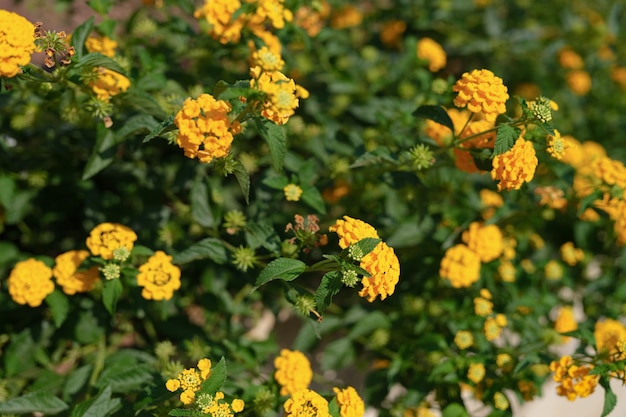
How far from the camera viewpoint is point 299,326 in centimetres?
304

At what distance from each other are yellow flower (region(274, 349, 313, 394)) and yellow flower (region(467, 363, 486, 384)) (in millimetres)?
623

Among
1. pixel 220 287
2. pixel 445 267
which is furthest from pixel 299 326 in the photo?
pixel 445 267

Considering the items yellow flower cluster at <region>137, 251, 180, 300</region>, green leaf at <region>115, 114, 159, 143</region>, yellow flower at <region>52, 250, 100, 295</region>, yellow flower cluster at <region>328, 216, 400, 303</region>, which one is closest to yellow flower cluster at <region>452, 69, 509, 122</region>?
yellow flower cluster at <region>328, 216, 400, 303</region>

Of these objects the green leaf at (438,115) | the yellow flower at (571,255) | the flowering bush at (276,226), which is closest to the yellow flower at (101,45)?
the flowering bush at (276,226)

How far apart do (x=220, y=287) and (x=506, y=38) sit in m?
2.40

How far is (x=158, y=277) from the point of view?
192 cm

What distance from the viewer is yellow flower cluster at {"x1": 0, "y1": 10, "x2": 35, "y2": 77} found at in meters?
1.57

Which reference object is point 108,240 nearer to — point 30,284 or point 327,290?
point 30,284

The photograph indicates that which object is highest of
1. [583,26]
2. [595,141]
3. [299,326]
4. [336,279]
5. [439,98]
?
[439,98]

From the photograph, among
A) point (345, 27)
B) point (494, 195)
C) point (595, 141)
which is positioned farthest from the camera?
point (595, 141)

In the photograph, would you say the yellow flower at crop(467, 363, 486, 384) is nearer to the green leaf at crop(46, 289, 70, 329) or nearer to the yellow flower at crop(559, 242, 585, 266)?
the yellow flower at crop(559, 242, 585, 266)

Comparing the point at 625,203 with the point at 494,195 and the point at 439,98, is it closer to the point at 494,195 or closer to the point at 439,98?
the point at 494,195

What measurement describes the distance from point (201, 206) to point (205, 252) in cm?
25

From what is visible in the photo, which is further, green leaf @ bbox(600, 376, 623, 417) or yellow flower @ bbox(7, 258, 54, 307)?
yellow flower @ bbox(7, 258, 54, 307)
